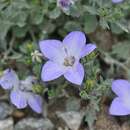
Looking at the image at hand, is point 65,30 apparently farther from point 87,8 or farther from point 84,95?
point 84,95

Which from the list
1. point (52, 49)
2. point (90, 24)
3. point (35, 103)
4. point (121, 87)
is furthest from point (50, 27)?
point (121, 87)

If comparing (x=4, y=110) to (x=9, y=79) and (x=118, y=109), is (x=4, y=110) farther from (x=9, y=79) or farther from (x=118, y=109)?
(x=118, y=109)

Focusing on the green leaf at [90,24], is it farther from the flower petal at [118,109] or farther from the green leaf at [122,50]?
the flower petal at [118,109]

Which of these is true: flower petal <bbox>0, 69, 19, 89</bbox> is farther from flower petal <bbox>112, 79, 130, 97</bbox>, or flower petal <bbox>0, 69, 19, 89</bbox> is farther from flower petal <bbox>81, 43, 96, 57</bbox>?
flower petal <bbox>112, 79, 130, 97</bbox>

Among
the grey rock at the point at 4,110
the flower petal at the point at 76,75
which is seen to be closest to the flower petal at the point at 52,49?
the flower petal at the point at 76,75

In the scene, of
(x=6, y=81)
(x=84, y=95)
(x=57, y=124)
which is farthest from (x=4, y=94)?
(x=84, y=95)

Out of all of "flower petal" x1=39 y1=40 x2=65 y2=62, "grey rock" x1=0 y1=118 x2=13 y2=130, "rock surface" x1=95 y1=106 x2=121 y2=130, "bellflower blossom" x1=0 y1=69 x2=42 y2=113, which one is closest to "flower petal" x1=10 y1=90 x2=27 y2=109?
"bellflower blossom" x1=0 y1=69 x2=42 y2=113
